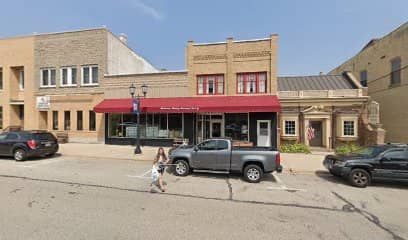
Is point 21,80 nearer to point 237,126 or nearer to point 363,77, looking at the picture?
point 237,126

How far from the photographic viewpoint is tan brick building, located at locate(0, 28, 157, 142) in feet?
63.5

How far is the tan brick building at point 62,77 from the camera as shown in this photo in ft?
63.5

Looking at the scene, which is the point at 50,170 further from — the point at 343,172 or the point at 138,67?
the point at 138,67

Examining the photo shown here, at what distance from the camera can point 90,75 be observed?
19609 mm

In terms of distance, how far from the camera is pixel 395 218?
526cm

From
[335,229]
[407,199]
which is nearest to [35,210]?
[335,229]

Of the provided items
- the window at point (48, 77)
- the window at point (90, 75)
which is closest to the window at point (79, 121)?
the window at point (90, 75)

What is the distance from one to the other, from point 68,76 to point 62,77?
2.20 ft

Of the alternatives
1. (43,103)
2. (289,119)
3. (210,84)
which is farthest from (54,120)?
(289,119)

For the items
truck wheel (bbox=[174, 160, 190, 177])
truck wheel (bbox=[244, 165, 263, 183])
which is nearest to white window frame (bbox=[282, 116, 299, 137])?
truck wheel (bbox=[244, 165, 263, 183])

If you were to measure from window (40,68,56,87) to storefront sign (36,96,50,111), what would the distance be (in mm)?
1258

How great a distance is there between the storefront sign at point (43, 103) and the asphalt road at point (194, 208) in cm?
1320

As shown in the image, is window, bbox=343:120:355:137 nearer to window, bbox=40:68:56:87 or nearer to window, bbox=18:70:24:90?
window, bbox=40:68:56:87

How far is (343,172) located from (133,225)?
24.6 feet
